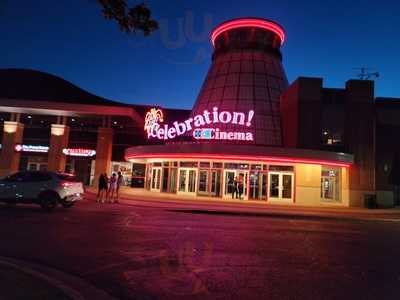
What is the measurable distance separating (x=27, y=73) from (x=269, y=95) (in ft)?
126

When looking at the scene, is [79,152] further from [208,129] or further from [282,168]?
[282,168]

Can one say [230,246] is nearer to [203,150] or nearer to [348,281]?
[348,281]

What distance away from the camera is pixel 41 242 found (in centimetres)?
949

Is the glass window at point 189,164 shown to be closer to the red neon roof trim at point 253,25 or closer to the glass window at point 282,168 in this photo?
the glass window at point 282,168

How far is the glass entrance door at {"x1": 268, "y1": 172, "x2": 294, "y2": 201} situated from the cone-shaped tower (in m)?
6.18

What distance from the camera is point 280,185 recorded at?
2942 centimetres

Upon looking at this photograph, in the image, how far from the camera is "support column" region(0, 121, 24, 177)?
41.7m

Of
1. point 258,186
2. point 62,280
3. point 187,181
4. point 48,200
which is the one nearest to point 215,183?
point 187,181

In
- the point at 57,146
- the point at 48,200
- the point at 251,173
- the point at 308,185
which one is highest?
the point at 57,146

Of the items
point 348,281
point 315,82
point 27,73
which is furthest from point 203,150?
point 27,73

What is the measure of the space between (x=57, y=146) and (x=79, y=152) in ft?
8.80

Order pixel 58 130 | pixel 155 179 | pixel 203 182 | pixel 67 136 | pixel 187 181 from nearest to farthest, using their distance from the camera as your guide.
A: pixel 203 182, pixel 187 181, pixel 155 179, pixel 58 130, pixel 67 136

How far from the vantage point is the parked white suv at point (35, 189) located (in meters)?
17.3

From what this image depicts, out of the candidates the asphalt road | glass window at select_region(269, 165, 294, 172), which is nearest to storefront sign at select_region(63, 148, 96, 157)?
glass window at select_region(269, 165, 294, 172)
